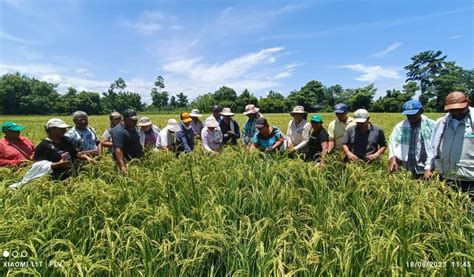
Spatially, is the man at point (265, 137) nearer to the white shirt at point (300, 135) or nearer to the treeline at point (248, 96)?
the white shirt at point (300, 135)

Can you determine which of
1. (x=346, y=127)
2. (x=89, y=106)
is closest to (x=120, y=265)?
(x=346, y=127)

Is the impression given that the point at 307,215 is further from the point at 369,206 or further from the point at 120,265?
the point at 120,265

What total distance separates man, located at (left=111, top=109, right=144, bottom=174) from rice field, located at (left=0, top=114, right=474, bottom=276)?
0.76m

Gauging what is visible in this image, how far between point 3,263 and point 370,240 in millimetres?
2752

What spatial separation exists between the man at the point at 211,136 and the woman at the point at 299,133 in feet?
5.15

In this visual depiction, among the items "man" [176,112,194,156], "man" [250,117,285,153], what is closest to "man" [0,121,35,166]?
"man" [176,112,194,156]

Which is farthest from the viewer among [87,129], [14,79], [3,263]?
[14,79]

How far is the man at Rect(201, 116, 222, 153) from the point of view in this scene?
647 cm

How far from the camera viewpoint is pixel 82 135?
19.5 ft

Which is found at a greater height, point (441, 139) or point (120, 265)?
point (441, 139)

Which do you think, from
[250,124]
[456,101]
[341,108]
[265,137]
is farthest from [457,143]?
[250,124]

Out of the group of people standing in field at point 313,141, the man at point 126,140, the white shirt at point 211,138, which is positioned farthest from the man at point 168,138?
the man at point 126,140

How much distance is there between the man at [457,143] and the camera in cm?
347

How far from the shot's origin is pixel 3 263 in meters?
2.21
